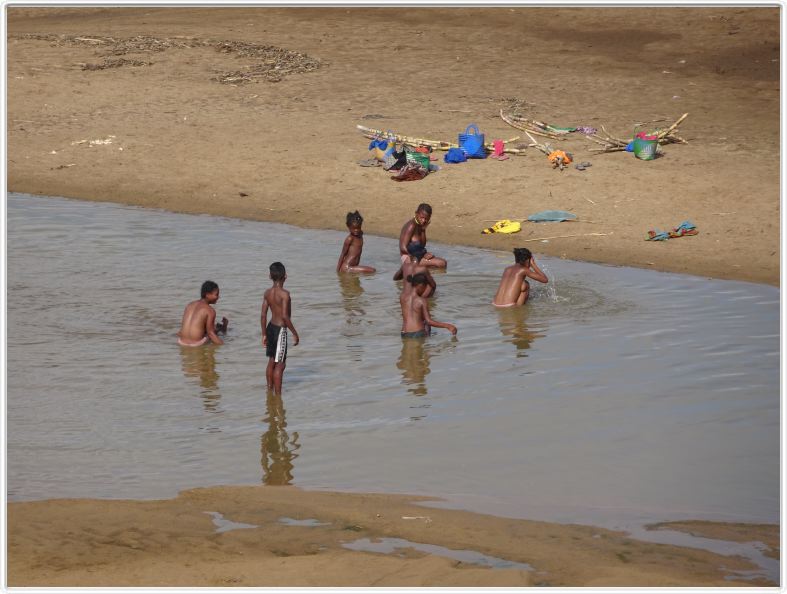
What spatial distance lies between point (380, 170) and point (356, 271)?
15.2 ft

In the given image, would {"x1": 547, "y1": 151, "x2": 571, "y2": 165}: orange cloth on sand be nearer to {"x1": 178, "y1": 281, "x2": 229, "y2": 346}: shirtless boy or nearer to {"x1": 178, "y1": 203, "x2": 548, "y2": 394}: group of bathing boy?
{"x1": 178, "y1": 203, "x2": 548, "y2": 394}: group of bathing boy

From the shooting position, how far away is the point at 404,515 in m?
7.70

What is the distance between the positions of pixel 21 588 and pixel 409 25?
22.8m

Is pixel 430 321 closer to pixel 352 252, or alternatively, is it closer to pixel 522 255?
pixel 522 255

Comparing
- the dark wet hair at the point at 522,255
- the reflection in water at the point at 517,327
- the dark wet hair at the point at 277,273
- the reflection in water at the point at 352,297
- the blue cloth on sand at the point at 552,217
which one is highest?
the blue cloth on sand at the point at 552,217

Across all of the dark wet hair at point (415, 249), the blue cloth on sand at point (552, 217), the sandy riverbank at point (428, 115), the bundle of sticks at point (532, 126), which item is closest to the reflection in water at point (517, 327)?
the dark wet hair at point (415, 249)

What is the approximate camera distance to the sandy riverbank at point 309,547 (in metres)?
6.42

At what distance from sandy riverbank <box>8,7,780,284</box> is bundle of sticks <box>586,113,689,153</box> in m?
0.22

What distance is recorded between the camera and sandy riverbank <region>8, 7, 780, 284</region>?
17.3 meters

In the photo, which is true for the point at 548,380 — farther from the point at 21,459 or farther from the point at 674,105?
the point at 674,105

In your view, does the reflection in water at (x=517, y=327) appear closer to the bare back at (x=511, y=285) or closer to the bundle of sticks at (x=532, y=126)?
the bare back at (x=511, y=285)

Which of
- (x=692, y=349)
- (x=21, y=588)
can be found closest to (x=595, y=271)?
(x=692, y=349)

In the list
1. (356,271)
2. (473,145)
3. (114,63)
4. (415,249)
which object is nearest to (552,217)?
(473,145)

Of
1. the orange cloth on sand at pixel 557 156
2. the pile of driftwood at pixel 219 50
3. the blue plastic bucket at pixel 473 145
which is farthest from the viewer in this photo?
the pile of driftwood at pixel 219 50
